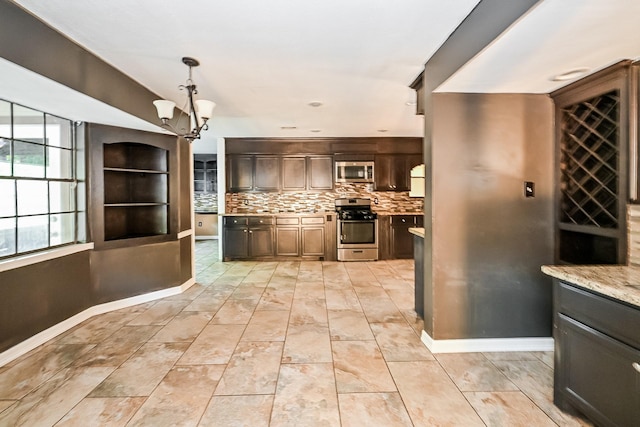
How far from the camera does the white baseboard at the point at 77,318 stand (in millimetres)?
2363

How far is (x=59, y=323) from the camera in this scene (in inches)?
110

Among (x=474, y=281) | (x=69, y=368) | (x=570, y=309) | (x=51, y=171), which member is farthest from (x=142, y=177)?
(x=570, y=309)

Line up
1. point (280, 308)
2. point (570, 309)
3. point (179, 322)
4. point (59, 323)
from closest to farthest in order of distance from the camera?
point (570, 309)
point (59, 323)
point (179, 322)
point (280, 308)

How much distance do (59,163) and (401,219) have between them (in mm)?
4823

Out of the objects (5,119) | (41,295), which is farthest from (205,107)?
(41,295)

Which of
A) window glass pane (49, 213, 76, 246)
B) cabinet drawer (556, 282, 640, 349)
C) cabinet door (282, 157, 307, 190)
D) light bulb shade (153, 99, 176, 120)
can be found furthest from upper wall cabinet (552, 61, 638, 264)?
window glass pane (49, 213, 76, 246)

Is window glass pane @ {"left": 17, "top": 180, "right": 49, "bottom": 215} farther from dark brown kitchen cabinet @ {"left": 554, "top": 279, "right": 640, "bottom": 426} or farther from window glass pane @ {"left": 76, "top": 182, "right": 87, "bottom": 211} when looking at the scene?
dark brown kitchen cabinet @ {"left": 554, "top": 279, "right": 640, "bottom": 426}

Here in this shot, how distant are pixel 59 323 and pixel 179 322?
1.00 m

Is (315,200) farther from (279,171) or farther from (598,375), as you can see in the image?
(598,375)

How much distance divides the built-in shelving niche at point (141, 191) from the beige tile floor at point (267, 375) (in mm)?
1028

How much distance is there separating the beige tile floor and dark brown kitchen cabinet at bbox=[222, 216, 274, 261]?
228 cm

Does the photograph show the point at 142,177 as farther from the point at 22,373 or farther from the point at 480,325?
the point at 480,325

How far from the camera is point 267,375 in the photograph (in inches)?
81.9

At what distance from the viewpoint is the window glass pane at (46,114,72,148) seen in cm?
291
